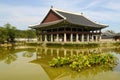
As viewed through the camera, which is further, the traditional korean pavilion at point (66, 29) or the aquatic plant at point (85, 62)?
the traditional korean pavilion at point (66, 29)

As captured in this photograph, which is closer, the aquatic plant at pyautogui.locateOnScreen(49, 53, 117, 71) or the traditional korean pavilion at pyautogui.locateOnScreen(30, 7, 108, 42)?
the aquatic plant at pyautogui.locateOnScreen(49, 53, 117, 71)

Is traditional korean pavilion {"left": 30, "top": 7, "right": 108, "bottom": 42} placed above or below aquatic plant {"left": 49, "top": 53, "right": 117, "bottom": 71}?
above

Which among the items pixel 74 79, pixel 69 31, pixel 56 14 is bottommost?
pixel 74 79

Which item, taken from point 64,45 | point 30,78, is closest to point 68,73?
point 30,78

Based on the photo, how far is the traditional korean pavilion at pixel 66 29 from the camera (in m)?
41.5

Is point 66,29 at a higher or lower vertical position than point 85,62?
higher

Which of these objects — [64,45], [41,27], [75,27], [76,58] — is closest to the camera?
[76,58]

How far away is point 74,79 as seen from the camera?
998 centimetres

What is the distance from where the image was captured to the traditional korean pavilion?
4153 centimetres

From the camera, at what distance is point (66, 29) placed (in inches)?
1702

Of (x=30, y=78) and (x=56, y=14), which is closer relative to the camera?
(x=30, y=78)

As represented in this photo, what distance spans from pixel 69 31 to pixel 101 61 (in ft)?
88.6

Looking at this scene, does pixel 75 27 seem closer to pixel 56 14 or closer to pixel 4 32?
pixel 56 14

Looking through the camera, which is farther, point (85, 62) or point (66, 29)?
point (66, 29)
